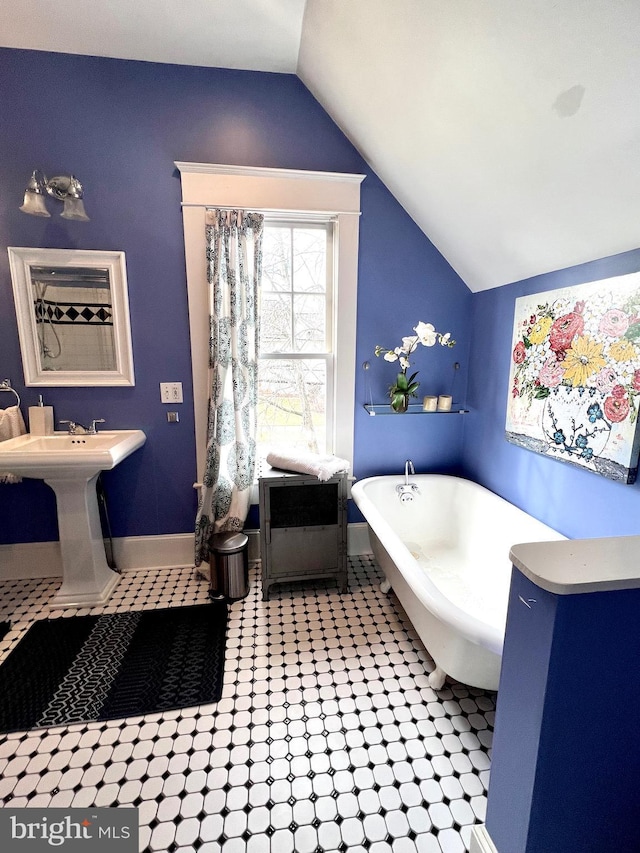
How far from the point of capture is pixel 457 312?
2.59 metres

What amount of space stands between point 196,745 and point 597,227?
243 cm

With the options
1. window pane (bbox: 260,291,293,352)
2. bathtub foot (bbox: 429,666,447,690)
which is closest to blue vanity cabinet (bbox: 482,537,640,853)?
bathtub foot (bbox: 429,666,447,690)

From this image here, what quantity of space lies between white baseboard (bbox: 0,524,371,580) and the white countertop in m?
1.88

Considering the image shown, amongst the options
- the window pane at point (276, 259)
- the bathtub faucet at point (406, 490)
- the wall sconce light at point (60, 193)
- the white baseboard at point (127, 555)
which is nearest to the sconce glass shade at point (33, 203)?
the wall sconce light at point (60, 193)

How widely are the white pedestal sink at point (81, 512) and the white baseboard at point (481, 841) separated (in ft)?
6.28

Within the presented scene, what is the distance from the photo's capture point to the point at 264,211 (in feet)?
7.38

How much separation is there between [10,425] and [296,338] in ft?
5.50

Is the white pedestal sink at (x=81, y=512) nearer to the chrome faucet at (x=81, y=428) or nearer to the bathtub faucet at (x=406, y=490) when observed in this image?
the chrome faucet at (x=81, y=428)

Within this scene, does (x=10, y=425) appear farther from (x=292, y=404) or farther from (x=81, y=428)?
(x=292, y=404)

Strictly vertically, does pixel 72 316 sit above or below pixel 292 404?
above

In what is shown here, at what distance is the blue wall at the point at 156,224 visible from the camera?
6.66 feet

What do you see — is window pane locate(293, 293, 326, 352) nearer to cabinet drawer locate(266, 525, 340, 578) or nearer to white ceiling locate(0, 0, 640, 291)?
white ceiling locate(0, 0, 640, 291)

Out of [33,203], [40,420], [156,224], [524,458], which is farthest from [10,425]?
[524,458]

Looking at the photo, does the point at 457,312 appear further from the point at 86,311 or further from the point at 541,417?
the point at 86,311
